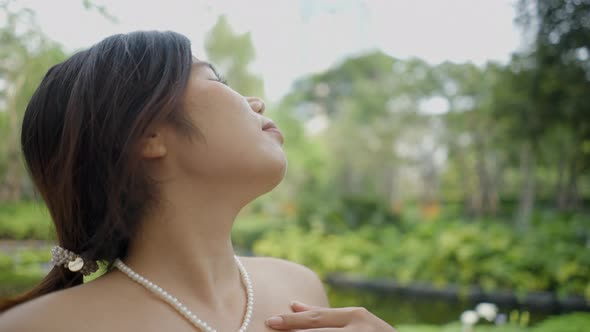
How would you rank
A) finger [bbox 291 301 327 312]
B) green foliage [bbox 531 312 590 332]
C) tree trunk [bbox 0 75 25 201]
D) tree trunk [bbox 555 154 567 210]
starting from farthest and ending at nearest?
1. tree trunk [bbox 555 154 567 210]
2. tree trunk [bbox 0 75 25 201]
3. green foliage [bbox 531 312 590 332]
4. finger [bbox 291 301 327 312]

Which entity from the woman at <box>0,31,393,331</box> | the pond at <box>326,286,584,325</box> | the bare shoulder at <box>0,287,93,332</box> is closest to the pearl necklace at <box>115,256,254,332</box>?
the woman at <box>0,31,393,331</box>

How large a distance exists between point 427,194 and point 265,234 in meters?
4.56

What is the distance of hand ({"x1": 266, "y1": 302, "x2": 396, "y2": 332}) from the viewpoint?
0.82 metres

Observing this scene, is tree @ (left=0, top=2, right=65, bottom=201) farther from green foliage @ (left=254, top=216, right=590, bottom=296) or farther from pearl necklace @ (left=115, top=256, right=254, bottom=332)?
green foliage @ (left=254, top=216, right=590, bottom=296)

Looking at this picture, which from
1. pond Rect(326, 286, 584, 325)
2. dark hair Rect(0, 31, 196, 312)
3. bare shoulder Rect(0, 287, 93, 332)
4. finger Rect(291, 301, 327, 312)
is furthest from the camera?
pond Rect(326, 286, 584, 325)

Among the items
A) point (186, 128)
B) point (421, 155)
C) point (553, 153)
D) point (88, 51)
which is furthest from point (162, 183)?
point (421, 155)

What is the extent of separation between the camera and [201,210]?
830 mm

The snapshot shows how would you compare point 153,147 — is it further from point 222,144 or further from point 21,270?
point 21,270

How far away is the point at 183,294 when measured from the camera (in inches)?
32.3

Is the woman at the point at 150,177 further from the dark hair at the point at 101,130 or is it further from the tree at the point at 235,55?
the tree at the point at 235,55

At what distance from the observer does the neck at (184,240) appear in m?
0.82

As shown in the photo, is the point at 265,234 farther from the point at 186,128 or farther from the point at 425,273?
the point at 186,128

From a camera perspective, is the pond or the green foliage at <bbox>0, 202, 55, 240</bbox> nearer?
the pond

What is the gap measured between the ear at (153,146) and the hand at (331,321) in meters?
0.35
